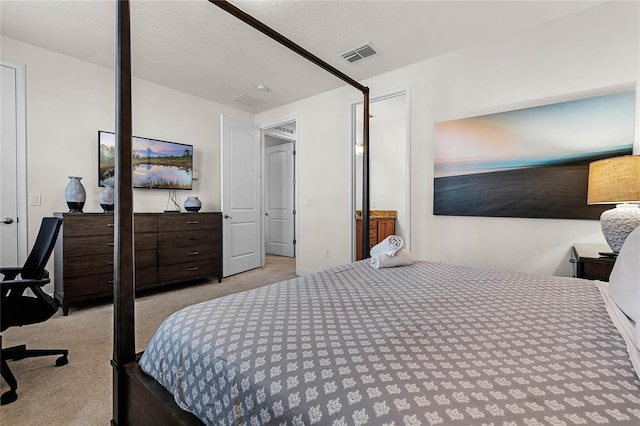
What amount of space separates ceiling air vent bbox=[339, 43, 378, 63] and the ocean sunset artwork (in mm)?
1067

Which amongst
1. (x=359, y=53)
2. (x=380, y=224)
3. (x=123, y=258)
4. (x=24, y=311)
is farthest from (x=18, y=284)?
(x=380, y=224)

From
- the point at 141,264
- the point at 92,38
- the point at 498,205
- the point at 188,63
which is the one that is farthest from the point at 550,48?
the point at 141,264

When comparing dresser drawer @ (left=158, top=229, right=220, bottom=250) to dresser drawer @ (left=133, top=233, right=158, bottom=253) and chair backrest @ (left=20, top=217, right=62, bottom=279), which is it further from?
chair backrest @ (left=20, top=217, right=62, bottom=279)

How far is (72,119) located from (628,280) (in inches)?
177

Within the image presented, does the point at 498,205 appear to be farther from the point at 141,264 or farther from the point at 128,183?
the point at 141,264

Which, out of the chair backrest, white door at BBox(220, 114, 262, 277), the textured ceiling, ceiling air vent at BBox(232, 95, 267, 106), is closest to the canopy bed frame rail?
the chair backrest

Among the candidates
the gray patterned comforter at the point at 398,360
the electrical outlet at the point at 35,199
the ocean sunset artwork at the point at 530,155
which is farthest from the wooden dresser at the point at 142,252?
the ocean sunset artwork at the point at 530,155

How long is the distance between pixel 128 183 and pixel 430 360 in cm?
124

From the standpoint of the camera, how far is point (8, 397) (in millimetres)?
1472

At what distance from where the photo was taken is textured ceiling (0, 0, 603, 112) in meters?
2.28

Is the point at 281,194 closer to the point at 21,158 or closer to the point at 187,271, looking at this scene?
the point at 187,271

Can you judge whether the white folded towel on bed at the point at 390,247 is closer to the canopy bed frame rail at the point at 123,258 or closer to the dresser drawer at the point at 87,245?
the canopy bed frame rail at the point at 123,258

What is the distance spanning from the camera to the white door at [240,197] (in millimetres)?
4070

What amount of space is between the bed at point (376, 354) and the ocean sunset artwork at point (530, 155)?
4.40 ft
